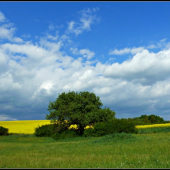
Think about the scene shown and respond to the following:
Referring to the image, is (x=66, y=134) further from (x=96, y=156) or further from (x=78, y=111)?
(x=96, y=156)

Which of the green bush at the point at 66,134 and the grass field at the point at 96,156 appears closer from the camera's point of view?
the grass field at the point at 96,156

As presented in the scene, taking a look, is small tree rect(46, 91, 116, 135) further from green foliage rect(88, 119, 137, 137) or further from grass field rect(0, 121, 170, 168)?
grass field rect(0, 121, 170, 168)

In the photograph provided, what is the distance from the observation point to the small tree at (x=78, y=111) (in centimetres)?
3706

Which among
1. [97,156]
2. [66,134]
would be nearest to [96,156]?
[97,156]

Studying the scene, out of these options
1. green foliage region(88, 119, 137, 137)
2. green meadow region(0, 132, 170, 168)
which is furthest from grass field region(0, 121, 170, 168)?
green foliage region(88, 119, 137, 137)

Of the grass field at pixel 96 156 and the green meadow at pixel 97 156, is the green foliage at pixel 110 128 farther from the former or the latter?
the grass field at pixel 96 156

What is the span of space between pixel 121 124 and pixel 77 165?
2669cm

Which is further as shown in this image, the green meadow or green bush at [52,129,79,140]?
green bush at [52,129,79,140]

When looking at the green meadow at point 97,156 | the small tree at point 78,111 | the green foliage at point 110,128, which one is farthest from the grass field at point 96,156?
the small tree at point 78,111

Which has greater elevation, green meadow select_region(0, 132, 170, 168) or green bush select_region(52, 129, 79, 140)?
green bush select_region(52, 129, 79, 140)

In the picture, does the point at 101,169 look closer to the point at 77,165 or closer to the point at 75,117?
the point at 77,165

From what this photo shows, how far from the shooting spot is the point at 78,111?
37.9 m


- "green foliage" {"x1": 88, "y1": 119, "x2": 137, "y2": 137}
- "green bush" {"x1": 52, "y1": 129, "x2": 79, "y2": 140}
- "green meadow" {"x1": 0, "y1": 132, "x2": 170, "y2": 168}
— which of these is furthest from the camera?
"green bush" {"x1": 52, "y1": 129, "x2": 79, "y2": 140}

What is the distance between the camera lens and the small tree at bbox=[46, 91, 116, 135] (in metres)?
37.1
